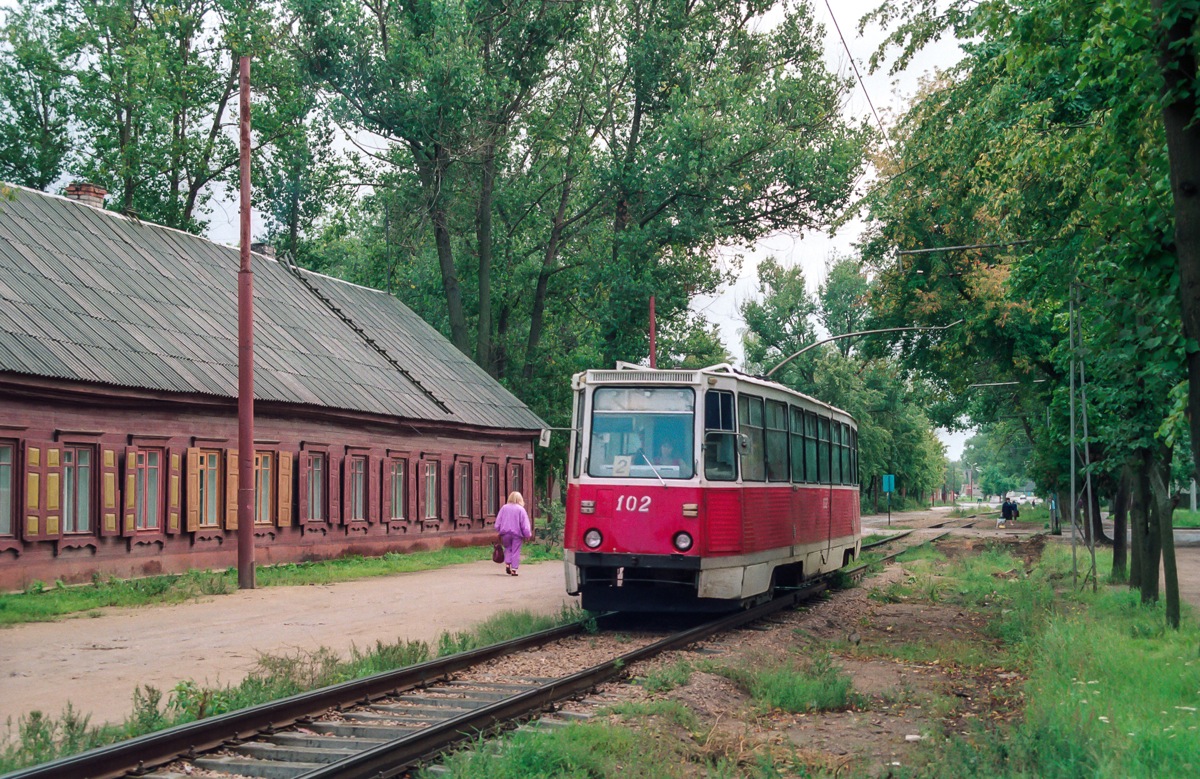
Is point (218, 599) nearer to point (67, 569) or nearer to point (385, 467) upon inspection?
point (67, 569)

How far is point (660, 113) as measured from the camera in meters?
42.2

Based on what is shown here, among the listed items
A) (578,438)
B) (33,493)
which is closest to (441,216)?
(33,493)

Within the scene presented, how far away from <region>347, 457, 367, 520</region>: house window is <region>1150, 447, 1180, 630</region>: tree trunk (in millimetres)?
17610

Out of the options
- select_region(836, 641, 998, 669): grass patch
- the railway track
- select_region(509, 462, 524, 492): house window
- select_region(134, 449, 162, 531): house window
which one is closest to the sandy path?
the railway track

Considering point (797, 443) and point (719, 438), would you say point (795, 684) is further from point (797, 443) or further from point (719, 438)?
point (797, 443)

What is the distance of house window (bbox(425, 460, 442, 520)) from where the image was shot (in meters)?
32.8

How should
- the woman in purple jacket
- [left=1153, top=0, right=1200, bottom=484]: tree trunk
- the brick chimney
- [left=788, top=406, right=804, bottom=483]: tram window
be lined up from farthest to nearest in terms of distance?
the brick chimney < the woman in purple jacket < [left=788, top=406, right=804, bottom=483]: tram window < [left=1153, top=0, right=1200, bottom=484]: tree trunk

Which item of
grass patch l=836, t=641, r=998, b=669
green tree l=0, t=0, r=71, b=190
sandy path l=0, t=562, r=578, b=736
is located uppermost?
green tree l=0, t=0, r=71, b=190

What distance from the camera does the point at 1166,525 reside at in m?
16.0

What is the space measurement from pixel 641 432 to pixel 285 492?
13.6 m

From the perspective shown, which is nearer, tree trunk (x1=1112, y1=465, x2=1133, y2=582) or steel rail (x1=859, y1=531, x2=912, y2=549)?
tree trunk (x1=1112, y1=465, x2=1133, y2=582)

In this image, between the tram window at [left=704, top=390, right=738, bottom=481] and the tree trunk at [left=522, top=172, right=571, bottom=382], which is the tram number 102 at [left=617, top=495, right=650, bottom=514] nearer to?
the tram window at [left=704, top=390, right=738, bottom=481]

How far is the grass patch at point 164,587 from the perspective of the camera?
1733 centimetres

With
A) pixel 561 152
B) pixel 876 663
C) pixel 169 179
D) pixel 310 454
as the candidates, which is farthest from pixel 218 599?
pixel 561 152
